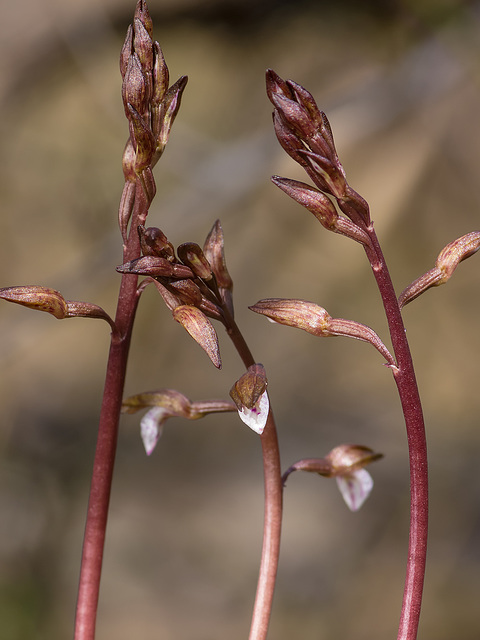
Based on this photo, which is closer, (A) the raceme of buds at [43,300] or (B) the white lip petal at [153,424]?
(A) the raceme of buds at [43,300]

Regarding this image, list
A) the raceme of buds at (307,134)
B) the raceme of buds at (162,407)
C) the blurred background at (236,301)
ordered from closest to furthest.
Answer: the raceme of buds at (307,134) → the raceme of buds at (162,407) → the blurred background at (236,301)

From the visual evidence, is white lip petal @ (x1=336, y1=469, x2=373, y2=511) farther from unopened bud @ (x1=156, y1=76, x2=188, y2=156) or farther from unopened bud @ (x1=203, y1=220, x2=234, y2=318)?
unopened bud @ (x1=156, y1=76, x2=188, y2=156)

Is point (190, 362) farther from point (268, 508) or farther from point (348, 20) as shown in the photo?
point (268, 508)

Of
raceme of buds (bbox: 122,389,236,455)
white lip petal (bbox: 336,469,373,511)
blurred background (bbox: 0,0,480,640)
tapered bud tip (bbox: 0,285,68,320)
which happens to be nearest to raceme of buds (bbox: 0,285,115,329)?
tapered bud tip (bbox: 0,285,68,320)

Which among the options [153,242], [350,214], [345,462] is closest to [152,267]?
[153,242]

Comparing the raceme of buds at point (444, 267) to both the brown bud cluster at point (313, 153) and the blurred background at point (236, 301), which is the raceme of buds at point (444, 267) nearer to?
the brown bud cluster at point (313, 153)

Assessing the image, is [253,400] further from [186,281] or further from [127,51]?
[127,51]

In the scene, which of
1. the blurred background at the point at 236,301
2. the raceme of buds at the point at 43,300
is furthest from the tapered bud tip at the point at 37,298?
the blurred background at the point at 236,301
